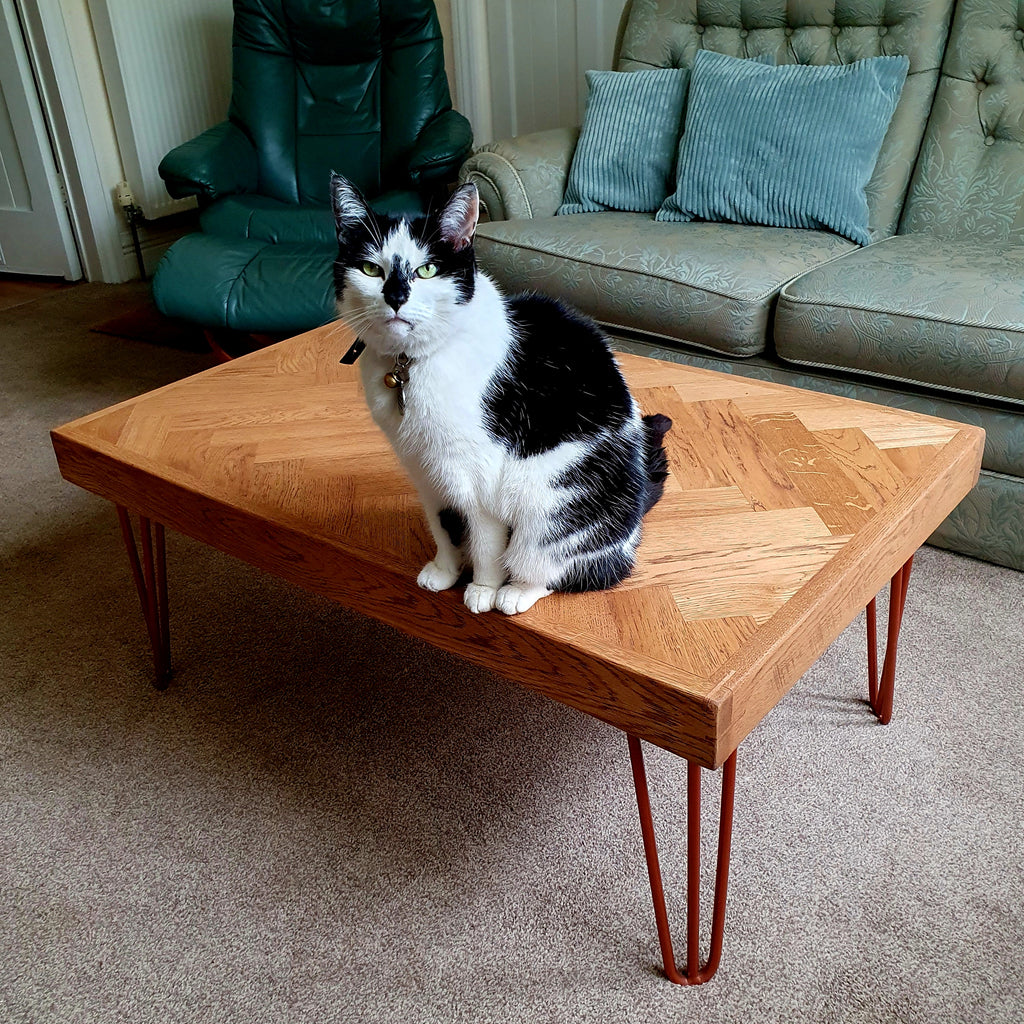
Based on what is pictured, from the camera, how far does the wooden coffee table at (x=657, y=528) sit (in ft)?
2.96

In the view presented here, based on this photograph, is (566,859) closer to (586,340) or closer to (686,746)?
Answer: (686,746)

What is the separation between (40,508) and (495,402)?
5.17 feet

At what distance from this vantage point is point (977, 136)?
6.99 feet

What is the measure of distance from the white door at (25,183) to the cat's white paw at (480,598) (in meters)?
3.30

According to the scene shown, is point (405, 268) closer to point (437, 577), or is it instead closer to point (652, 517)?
point (437, 577)

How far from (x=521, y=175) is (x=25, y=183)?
2276 millimetres

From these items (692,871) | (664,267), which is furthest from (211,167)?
(692,871)

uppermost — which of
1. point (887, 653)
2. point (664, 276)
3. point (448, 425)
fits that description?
point (448, 425)

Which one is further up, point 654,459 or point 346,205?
point 346,205

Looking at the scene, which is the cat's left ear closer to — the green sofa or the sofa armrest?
the green sofa

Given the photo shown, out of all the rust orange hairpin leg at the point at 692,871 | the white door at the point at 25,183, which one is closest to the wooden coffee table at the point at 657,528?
the rust orange hairpin leg at the point at 692,871

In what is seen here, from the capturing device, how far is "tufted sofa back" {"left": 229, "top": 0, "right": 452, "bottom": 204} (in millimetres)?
2877

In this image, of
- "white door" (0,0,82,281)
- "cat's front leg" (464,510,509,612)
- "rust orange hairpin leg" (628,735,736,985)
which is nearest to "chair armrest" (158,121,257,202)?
"white door" (0,0,82,281)

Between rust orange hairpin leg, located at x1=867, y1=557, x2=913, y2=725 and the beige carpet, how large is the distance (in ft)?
0.11
